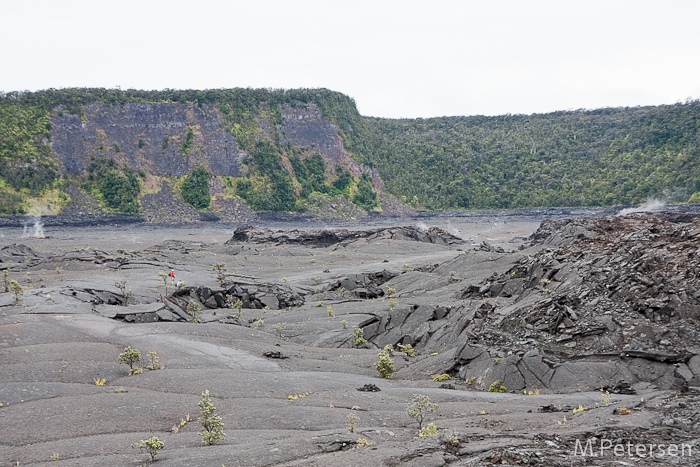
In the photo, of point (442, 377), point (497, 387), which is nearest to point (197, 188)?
point (442, 377)

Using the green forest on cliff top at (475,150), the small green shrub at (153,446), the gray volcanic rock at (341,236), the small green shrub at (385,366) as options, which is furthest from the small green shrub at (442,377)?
the green forest on cliff top at (475,150)

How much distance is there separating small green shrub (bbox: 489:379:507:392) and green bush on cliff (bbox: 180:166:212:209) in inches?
3854

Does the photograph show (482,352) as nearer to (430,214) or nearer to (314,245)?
(314,245)

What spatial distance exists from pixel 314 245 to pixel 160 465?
2422 inches

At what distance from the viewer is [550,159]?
13200 cm

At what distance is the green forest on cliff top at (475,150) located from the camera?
347 ft

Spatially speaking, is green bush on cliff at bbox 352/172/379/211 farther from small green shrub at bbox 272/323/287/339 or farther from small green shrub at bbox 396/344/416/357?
small green shrub at bbox 396/344/416/357

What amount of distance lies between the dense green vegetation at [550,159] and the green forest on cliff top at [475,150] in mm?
235

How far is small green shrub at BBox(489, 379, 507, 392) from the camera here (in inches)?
666

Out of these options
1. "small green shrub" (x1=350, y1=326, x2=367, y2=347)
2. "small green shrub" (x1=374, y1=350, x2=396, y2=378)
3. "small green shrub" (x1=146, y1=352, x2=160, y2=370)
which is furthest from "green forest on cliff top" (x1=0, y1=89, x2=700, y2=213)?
"small green shrub" (x1=374, y1=350, x2=396, y2=378)

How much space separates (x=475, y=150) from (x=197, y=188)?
67913 millimetres

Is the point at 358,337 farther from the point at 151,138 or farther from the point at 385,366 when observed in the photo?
the point at 151,138

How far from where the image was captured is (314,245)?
235 ft

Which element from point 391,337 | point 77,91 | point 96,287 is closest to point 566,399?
point 391,337
